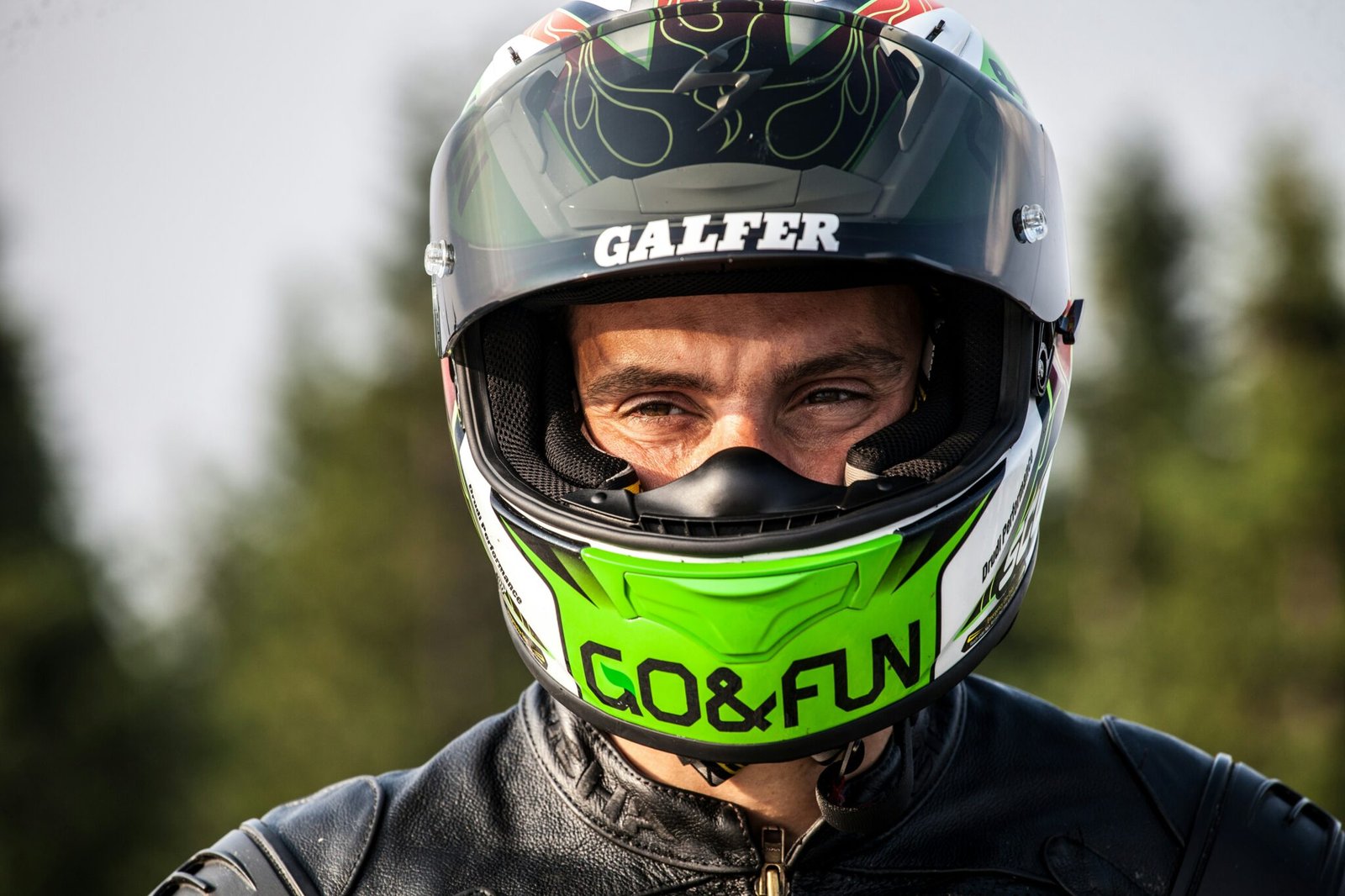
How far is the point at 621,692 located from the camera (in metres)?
3.03

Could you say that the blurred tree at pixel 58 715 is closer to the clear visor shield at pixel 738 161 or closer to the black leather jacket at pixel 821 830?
the black leather jacket at pixel 821 830

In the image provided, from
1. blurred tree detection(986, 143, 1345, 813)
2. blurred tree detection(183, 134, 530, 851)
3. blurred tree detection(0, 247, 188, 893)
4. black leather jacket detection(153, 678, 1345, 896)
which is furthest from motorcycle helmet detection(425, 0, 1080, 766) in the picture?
blurred tree detection(183, 134, 530, 851)

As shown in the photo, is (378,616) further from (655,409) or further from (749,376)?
(749,376)

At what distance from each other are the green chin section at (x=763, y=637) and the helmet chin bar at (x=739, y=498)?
0.25ft

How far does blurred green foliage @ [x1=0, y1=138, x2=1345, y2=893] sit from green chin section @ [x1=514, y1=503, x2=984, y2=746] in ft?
60.6

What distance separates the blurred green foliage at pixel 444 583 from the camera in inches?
827

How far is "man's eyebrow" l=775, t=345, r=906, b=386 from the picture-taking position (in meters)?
3.17

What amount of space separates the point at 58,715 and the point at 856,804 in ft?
63.6

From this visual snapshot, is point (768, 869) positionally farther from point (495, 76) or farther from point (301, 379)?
point (301, 379)

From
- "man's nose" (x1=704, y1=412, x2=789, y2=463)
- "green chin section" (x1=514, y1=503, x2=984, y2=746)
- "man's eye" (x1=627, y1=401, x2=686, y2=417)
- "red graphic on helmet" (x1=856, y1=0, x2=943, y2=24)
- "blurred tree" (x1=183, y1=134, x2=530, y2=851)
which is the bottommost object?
"blurred tree" (x1=183, y1=134, x2=530, y2=851)

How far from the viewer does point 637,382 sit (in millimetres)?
3236

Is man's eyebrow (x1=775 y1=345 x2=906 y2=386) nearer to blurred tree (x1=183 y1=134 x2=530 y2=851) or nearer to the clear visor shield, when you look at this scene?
the clear visor shield

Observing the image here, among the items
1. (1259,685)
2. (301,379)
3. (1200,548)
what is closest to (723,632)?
(1259,685)

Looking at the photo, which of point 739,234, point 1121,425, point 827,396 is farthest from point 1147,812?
point 1121,425
